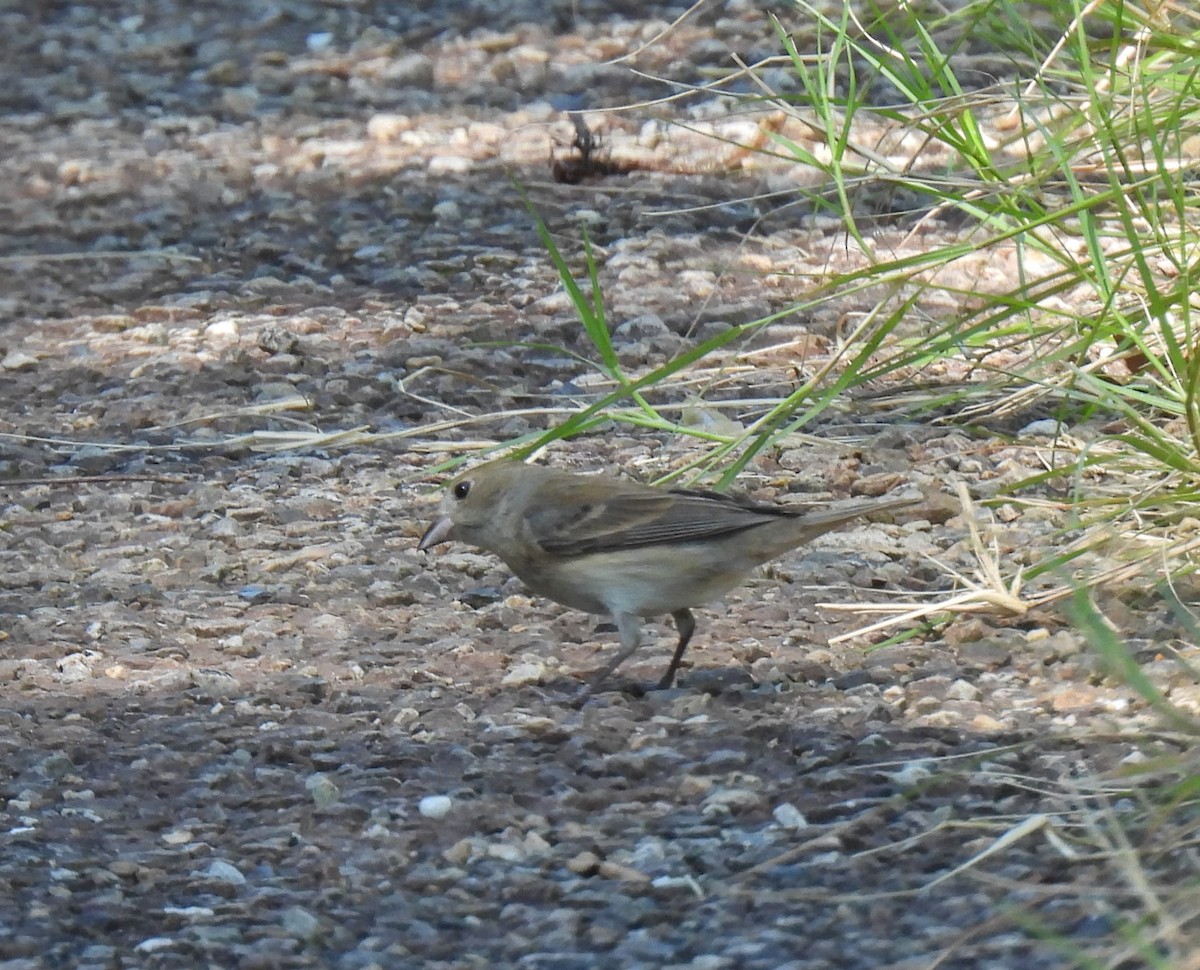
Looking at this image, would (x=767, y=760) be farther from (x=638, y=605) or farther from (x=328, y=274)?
(x=328, y=274)

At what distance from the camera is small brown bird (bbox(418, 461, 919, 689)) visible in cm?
432

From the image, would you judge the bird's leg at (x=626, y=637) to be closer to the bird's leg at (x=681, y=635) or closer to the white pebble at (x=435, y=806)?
the bird's leg at (x=681, y=635)

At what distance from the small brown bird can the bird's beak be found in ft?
0.42

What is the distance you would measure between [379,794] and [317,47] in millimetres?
7335

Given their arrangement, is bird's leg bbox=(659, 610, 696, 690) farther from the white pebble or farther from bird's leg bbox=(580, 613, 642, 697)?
the white pebble

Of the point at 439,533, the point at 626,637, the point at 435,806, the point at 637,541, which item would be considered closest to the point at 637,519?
the point at 637,541

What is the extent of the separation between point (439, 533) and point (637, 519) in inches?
23.3

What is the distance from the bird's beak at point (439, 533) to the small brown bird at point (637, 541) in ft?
0.42

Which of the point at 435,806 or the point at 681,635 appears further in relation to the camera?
the point at 681,635

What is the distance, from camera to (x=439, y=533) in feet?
15.6

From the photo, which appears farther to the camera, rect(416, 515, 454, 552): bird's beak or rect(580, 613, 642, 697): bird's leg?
rect(416, 515, 454, 552): bird's beak

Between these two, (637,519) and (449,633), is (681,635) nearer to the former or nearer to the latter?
(637,519)

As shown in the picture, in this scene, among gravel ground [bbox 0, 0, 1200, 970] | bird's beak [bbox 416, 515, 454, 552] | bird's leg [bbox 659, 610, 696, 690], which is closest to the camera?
gravel ground [bbox 0, 0, 1200, 970]

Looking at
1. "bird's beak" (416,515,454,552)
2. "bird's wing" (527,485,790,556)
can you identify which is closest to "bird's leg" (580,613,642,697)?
"bird's wing" (527,485,790,556)
